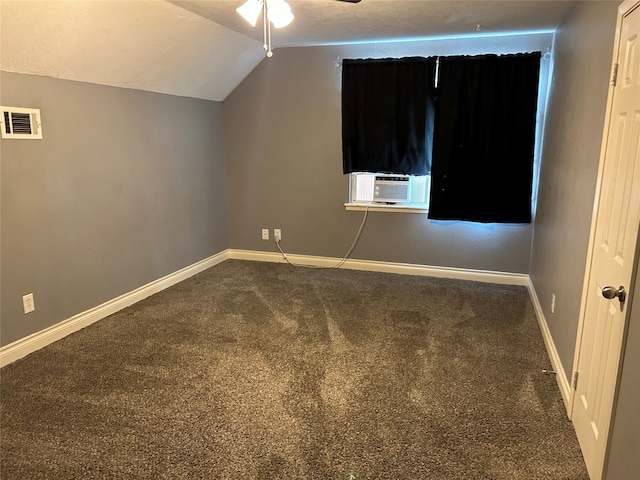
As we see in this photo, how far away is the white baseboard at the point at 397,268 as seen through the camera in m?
4.30

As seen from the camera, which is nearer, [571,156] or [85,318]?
[571,156]

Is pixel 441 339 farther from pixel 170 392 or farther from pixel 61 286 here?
pixel 61 286

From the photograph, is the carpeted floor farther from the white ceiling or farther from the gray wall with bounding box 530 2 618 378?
the white ceiling

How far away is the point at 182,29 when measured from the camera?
10.9ft

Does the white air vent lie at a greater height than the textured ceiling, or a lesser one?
lesser

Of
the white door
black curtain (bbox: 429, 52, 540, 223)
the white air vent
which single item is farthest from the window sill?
the white air vent

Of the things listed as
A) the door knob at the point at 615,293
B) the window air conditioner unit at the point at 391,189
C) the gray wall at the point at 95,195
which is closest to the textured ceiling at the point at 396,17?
the gray wall at the point at 95,195

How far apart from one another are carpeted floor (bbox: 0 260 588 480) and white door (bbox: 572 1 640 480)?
0.92ft

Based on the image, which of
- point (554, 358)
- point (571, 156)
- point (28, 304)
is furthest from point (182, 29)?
point (554, 358)

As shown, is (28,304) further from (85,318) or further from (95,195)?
(95,195)

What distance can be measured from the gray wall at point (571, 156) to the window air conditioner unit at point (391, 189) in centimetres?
131

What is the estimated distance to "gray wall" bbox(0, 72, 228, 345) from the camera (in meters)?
2.82

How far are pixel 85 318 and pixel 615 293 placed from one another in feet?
10.8

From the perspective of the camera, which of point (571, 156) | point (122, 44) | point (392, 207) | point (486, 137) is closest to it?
point (571, 156)
